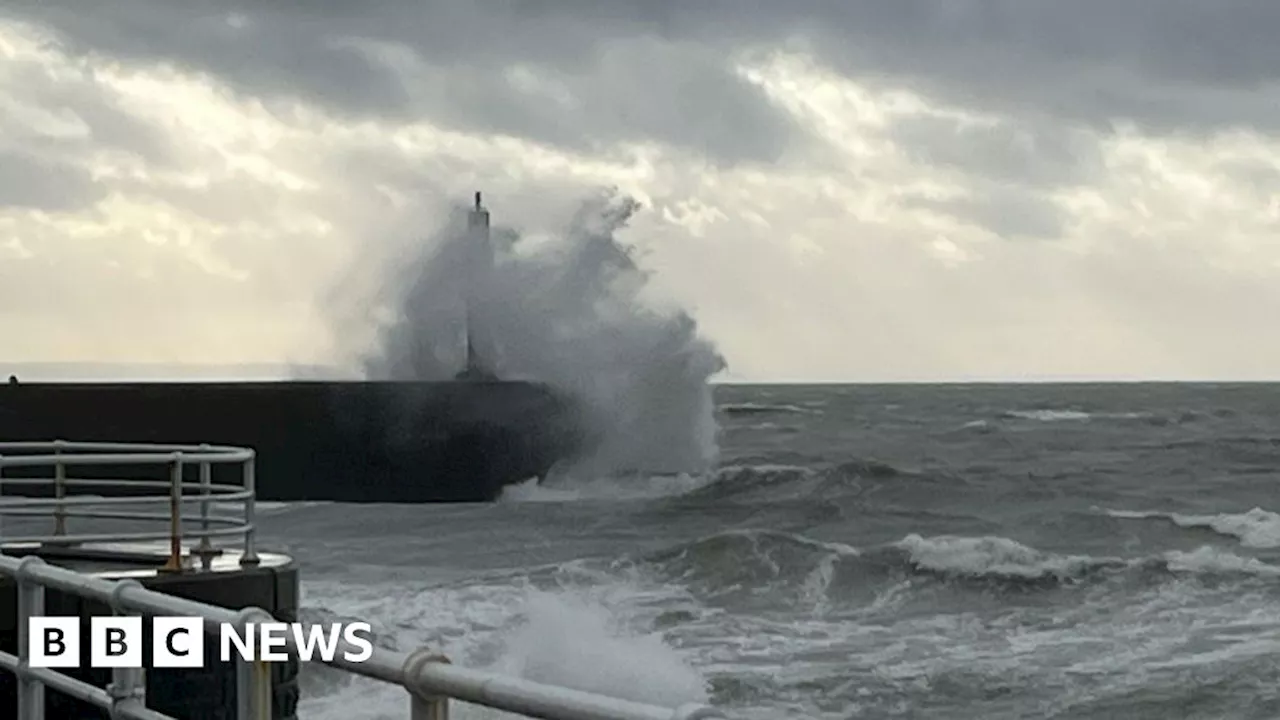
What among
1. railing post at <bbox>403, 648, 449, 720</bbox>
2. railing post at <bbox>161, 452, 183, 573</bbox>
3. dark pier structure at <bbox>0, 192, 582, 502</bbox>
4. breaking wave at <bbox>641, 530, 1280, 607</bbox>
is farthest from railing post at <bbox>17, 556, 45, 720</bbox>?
dark pier structure at <bbox>0, 192, 582, 502</bbox>

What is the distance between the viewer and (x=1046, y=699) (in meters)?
14.9

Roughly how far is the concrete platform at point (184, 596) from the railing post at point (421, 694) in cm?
319

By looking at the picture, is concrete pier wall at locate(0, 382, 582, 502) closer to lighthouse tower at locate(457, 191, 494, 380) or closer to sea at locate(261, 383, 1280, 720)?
sea at locate(261, 383, 1280, 720)

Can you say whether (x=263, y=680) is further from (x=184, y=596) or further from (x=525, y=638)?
(x=525, y=638)

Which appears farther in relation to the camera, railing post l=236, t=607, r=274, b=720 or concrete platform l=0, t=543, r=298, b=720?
concrete platform l=0, t=543, r=298, b=720

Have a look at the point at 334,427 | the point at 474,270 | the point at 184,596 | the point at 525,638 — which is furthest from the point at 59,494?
the point at 474,270

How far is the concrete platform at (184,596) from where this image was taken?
651 centimetres

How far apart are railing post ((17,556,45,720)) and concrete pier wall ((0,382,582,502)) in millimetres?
29219

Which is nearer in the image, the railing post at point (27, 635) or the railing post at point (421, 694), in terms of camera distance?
the railing post at point (421, 694)

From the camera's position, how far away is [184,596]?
740cm

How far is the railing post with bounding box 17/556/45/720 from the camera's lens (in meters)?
4.61

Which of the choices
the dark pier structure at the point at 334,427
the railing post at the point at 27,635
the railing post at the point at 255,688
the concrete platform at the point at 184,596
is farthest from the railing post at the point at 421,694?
the dark pier structure at the point at 334,427

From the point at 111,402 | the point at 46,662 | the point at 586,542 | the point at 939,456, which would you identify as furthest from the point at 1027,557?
the point at 939,456

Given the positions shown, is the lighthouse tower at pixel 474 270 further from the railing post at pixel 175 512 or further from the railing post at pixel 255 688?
the railing post at pixel 255 688
